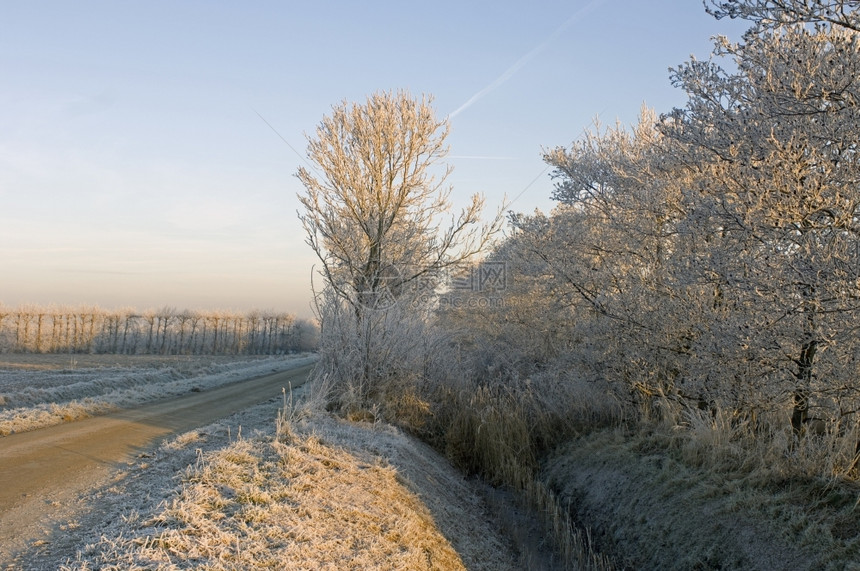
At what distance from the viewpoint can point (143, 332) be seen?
55.7m

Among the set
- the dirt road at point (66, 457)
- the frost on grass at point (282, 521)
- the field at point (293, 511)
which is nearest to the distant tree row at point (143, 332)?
the dirt road at point (66, 457)

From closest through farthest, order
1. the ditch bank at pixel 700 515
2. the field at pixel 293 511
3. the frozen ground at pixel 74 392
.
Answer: the field at pixel 293 511
the ditch bank at pixel 700 515
the frozen ground at pixel 74 392

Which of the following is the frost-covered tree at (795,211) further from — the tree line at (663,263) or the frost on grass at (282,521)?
the frost on grass at (282,521)

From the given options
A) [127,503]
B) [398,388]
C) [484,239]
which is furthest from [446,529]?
[484,239]

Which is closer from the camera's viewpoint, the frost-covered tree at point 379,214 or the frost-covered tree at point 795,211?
the frost-covered tree at point 795,211

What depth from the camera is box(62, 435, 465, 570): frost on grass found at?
173 inches

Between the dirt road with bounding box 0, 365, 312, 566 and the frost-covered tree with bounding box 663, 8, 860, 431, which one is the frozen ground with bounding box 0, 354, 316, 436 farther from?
the frost-covered tree with bounding box 663, 8, 860, 431

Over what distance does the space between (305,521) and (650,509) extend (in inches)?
189

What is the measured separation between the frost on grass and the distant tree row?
5159 cm

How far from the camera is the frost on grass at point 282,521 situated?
4.40m

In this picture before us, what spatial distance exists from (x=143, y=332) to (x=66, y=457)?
52.8m

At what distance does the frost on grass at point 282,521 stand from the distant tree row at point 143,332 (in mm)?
51593

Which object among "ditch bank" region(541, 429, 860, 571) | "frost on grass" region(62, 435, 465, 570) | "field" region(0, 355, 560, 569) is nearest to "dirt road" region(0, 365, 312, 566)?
"field" region(0, 355, 560, 569)

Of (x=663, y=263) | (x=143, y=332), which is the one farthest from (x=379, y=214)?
(x=143, y=332)
